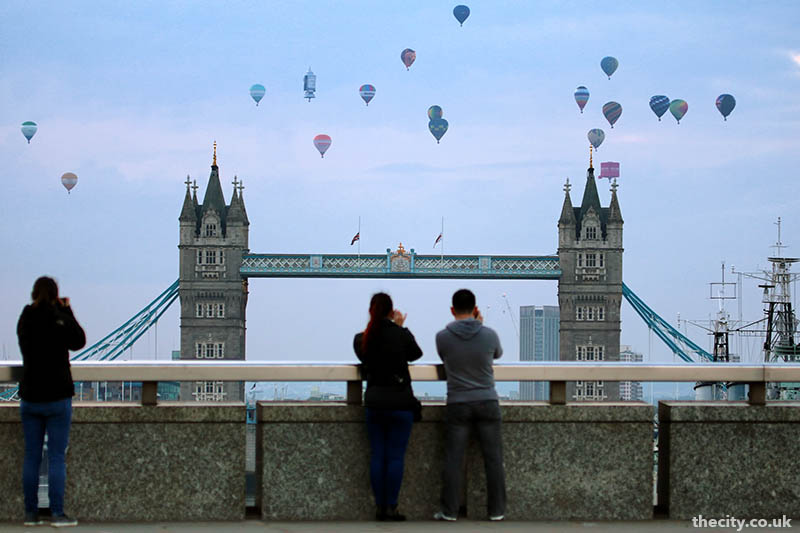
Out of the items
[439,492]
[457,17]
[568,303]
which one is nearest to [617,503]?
[439,492]

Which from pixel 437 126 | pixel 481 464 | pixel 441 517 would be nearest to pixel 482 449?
pixel 481 464

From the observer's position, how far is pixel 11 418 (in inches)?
226

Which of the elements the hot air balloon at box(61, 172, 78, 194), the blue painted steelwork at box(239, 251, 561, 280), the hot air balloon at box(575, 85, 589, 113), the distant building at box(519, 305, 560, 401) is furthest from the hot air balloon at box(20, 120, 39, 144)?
the distant building at box(519, 305, 560, 401)

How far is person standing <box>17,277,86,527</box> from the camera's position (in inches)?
217

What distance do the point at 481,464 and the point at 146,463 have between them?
5.25 ft

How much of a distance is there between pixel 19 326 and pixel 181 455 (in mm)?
967

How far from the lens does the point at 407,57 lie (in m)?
75.9

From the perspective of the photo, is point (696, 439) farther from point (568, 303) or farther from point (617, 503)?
point (568, 303)

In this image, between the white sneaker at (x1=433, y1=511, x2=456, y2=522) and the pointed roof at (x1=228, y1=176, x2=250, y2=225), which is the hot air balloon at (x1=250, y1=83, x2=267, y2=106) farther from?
the white sneaker at (x1=433, y1=511, x2=456, y2=522)

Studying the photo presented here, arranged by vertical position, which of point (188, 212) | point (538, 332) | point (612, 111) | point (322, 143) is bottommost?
point (538, 332)

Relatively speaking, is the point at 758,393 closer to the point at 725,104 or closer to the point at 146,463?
the point at 146,463

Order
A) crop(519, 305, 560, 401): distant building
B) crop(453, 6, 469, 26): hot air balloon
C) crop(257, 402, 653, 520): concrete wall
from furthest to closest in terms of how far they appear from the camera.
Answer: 1. crop(519, 305, 560, 401): distant building
2. crop(453, 6, 469, 26): hot air balloon
3. crop(257, 402, 653, 520): concrete wall

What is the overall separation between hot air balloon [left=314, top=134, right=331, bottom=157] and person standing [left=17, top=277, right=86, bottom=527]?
84.0 metres

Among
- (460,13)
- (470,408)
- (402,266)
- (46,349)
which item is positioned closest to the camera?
(46,349)
